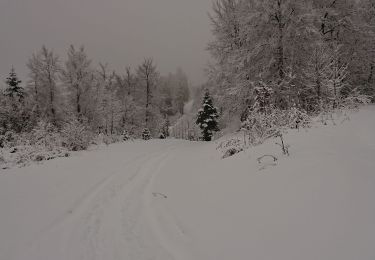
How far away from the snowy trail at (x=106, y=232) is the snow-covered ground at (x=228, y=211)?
2 centimetres

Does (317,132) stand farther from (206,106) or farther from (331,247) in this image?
(206,106)

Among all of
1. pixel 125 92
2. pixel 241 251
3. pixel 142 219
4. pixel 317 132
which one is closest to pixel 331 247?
pixel 241 251

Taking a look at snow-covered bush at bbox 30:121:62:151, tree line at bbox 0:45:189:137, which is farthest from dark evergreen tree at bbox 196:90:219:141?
snow-covered bush at bbox 30:121:62:151

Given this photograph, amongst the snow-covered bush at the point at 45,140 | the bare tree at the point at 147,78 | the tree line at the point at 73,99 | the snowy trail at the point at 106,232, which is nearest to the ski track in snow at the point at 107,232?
the snowy trail at the point at 106,232

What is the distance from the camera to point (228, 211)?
4.48 m

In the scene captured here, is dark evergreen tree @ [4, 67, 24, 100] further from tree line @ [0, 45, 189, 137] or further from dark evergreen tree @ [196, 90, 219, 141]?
dark evergreen tree @ [196, 90, 219, 141]

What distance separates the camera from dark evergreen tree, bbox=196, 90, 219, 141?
35688 mm

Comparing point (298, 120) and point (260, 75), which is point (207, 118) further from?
point (298, 120)

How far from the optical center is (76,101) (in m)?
25.1

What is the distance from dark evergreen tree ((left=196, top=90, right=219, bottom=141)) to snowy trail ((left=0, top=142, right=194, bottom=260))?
2949 centimetres

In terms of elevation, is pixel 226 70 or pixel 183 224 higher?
pixel 226 70

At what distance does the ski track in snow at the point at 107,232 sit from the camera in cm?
371

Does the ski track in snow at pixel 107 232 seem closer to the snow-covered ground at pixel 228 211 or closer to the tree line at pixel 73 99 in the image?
the snow-covered ground at pixel 228 211

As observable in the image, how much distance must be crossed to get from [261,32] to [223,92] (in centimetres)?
459
